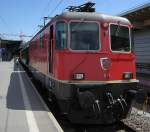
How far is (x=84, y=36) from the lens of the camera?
1109cm

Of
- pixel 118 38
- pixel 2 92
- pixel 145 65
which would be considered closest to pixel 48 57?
pixel 118 38

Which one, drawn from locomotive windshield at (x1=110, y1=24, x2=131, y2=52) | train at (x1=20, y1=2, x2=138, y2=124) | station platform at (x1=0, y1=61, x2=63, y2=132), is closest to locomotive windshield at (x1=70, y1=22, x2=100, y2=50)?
train at (x1=20, y1=2, x2=138, y2=124)

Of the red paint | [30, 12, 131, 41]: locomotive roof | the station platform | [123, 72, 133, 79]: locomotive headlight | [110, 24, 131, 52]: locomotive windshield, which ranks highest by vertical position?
[30, 12, 131, 41]: locomotive roof

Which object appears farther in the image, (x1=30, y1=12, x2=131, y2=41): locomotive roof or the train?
(x1=30, y1=12, x2=131, y2=41): locomotive roof

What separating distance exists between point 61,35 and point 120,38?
1.83 meters

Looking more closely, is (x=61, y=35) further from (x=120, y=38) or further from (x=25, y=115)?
(x=25, y=115)

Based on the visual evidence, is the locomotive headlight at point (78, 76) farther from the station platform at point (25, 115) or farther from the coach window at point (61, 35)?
the station platform at point (25, 115)

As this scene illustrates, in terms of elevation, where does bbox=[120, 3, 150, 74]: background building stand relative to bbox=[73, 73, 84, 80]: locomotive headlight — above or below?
above

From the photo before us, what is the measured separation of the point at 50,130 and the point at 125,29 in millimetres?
4499

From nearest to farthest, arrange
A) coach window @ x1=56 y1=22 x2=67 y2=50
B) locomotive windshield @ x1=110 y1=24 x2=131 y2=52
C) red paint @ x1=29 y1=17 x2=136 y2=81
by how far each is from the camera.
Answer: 1. red paint @ x1=29 y1=17 x2=136 y2=81
2. coach window @ x1=56 y1=22 x2=67 y2=50
3. locomotive windshield @ x1=110 y1=24 x2=131 y2=52

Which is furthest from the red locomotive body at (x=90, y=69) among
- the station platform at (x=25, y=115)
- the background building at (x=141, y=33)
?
the background building at (x=141, y=33)

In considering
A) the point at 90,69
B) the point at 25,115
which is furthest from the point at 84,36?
the point at 25,115

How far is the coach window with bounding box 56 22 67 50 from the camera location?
1098cm

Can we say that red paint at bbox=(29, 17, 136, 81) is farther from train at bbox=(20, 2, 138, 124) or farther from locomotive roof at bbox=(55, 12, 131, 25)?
locomotive roof at bbox=(55, 12, 131, 25)
